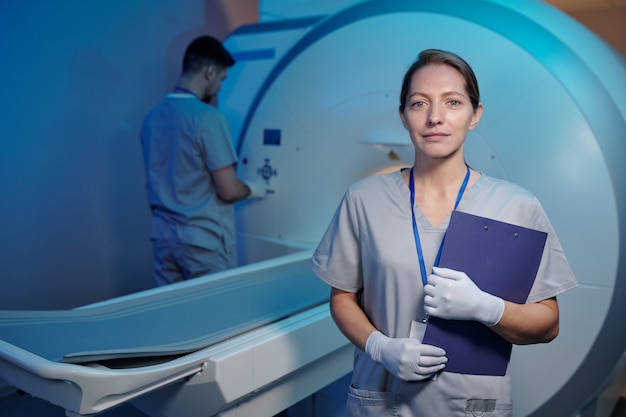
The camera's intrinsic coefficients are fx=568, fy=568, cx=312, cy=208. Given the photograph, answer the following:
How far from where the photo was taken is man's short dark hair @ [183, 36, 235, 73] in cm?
195

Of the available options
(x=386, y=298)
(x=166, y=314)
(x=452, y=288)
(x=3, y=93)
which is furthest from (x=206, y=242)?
(x=452, y=288)

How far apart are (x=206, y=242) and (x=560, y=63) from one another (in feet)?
4.04

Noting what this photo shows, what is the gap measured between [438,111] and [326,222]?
42.3 inches

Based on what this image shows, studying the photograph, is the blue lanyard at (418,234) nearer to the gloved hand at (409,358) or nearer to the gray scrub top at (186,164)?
the gloved hand at (409,358)

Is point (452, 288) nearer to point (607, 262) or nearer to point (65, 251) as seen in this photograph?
point (607, 262)

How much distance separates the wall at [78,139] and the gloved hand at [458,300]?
1.71m

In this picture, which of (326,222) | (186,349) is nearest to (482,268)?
(186,349)

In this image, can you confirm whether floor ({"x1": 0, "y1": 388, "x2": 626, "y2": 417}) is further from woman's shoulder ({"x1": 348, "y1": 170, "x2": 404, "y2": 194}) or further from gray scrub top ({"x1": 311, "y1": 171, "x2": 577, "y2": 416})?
woman's shoulder ({"x1": 348, "y1": 170, "x2": 404, "y2": 194})

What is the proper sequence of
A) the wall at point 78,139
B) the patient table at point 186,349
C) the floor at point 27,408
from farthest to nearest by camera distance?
the wall at point 78,139
the floor at point 27,408
the patient table at point 186,349

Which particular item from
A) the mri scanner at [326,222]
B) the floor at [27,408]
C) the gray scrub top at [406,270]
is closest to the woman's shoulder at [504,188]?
the gray scrub top at [406,270]

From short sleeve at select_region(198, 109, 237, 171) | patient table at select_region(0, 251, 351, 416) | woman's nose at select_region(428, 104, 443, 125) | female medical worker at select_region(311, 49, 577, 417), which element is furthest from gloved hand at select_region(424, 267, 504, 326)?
short sleeve at select_region(198, 109, 237, 171)

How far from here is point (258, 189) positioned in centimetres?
208

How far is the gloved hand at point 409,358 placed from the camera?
86cm

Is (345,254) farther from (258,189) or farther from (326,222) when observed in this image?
(258,189)
